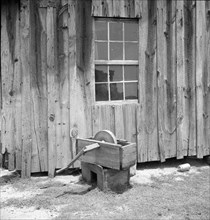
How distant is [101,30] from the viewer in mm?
4910

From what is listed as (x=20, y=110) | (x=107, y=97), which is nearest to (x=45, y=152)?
(x=20, y=110)

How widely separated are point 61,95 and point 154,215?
2534 millimetres

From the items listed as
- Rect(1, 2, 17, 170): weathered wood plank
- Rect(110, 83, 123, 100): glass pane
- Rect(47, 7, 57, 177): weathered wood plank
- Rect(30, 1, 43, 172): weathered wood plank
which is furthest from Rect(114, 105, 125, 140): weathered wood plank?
Rect(1, 2, 17, 170): weathered wood plank

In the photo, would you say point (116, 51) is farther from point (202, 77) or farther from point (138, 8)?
point (202, 77)

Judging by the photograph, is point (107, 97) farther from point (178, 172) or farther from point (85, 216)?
point (85, 216)

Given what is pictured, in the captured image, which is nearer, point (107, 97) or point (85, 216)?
point (85, 216)

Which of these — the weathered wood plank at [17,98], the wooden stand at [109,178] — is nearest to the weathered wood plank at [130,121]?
the wooden stand at [109,178]

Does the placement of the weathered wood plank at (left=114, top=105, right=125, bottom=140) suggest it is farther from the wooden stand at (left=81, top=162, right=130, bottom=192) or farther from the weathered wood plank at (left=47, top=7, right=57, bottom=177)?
the weathered wood plank at (left=47, top=7, right=57, bottom=177)

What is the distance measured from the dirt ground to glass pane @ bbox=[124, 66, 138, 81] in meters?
1.81

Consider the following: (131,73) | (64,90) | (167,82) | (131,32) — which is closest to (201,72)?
(167,82)

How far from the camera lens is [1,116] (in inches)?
181

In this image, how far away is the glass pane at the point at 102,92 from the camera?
4965 millimetres

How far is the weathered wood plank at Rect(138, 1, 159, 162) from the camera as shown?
504 cm

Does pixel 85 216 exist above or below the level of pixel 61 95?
below
